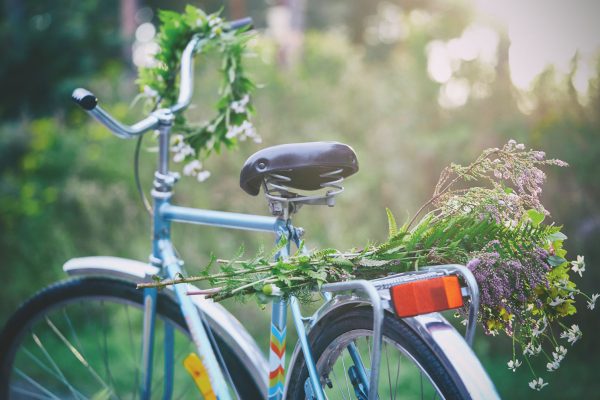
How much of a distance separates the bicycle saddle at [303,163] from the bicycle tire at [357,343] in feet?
1.11

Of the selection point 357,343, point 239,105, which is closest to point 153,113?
point 239,105

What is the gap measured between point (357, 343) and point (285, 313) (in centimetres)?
22

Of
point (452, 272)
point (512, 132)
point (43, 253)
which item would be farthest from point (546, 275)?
point (43, 253)

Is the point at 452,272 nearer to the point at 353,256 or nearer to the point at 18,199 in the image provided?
the point at 353,256

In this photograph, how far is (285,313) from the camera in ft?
4.99

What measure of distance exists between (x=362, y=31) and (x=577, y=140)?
55.8 feet

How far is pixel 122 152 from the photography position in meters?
5.04

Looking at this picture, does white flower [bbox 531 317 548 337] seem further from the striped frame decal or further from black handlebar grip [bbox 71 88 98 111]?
black handlebar grip [bbox 71 88 98 111]

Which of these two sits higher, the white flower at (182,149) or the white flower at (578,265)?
the white flower at (182,149)

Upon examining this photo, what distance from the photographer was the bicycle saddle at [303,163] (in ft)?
4.54

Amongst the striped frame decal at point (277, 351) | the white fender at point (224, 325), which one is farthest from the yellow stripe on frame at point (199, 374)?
the striped frame decal at point (277, 351)

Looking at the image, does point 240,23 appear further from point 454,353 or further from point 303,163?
point 454,353

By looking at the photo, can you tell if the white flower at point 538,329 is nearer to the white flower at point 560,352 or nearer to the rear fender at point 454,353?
the white flower at point 560,352

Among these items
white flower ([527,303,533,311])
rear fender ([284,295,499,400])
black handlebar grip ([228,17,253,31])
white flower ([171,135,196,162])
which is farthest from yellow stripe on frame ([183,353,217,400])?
black handlebar grip ([228,17,253,31])
